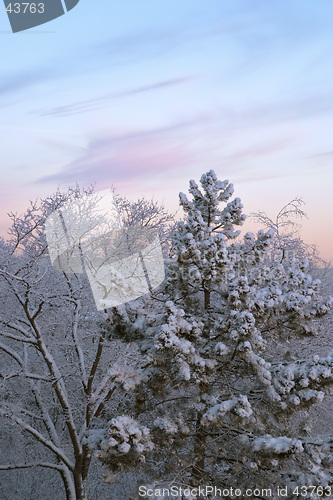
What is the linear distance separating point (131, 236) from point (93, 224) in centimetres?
231

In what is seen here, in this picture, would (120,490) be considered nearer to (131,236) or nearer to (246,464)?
(131,236)

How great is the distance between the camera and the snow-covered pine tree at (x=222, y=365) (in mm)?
8828

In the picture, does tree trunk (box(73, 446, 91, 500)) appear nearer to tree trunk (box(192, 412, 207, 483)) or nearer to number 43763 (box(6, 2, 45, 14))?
tree trunk (box(192, 412, 207, 483))

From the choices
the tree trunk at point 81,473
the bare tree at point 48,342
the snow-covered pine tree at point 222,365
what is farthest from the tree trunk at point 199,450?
the tree trunk at point 81,473

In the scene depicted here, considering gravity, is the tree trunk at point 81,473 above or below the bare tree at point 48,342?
below

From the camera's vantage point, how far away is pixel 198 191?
10.3m

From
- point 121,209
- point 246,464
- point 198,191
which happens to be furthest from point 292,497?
point 121,209

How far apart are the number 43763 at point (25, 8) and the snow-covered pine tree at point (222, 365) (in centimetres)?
1186

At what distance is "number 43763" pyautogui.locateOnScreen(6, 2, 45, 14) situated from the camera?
1746 centimetres

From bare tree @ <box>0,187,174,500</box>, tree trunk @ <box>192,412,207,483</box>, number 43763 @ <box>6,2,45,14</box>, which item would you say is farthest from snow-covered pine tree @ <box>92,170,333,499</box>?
number 43763 @ <box>6,2,45,14</box>

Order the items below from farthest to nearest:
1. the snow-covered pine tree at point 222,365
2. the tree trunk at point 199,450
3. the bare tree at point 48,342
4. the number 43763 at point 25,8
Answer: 1. the number 43763 at point 25,8
2. the bare tree at point 48,342
3. the tree trunk at point 199,450
4. the snow-covered pine tree at point 222,365

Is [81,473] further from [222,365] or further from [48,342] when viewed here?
[222,365]

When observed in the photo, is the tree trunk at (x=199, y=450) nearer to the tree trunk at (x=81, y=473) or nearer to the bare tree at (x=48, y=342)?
the bare tree at (x=48, y=342)

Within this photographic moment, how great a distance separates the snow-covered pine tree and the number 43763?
467 inches
